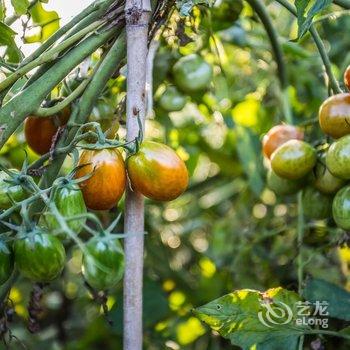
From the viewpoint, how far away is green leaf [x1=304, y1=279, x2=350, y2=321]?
105cm

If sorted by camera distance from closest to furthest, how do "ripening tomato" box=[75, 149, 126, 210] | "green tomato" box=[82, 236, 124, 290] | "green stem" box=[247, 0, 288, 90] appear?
1. "green tomato" box=[82, 236, 124, 290]
2. "ripening tomato" box=[75, 149, 126, 210]
3. "green stem" box=[247, 0, 288, 90]

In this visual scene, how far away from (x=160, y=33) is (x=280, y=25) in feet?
1.85

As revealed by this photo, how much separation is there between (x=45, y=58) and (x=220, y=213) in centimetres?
110

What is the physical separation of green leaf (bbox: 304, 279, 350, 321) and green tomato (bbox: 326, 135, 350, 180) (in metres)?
0.21

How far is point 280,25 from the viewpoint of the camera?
62.1 inches

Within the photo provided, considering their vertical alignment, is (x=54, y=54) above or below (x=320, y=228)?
above

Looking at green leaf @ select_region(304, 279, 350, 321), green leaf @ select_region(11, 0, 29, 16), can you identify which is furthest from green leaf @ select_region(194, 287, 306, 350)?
green leaf @ select_region(11, 0, 29, 16)

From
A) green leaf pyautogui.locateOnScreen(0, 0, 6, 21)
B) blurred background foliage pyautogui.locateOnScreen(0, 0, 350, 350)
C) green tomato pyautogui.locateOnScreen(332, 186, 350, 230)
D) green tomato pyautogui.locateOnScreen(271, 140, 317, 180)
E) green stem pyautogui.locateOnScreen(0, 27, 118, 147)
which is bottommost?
blurred background foliage pyautogui.locateOnScreen(0, 0, 350, 350)

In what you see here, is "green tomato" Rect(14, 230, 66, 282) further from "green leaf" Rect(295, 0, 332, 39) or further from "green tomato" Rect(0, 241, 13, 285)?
"green leaf" Rect(295, 0, 332, 39)

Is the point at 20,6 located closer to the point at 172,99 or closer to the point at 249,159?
the point at 172,99

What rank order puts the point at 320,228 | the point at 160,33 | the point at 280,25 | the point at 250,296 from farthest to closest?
the point at 280,25 < the point at 320,228 < the point at 160,33 < the point at 250,296

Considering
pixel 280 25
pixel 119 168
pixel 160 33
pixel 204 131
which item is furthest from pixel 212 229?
pixel 119 168

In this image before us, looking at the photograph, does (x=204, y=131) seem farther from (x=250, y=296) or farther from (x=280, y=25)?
(x=250, y=296)

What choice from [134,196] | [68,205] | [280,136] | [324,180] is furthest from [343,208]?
[68,205]
